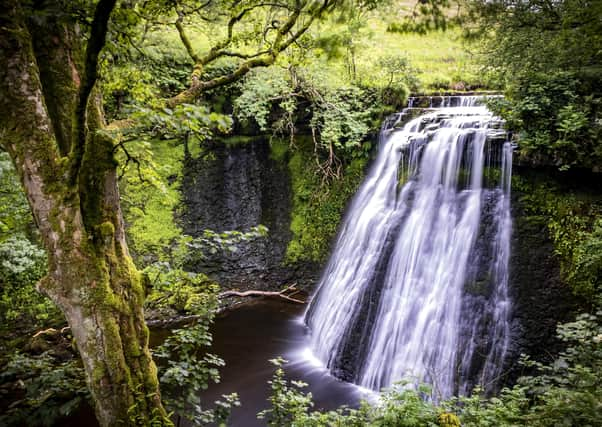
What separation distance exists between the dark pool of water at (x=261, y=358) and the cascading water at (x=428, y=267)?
0.34 meters

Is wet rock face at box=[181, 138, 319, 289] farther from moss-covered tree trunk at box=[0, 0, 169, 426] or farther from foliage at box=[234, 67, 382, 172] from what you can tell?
moss-covered tree trunk at box=[0, 0, 169, 426]

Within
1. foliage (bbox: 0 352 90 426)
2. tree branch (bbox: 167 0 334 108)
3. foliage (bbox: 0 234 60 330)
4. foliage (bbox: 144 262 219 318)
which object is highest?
tree branch (bbox: 167 0 334 108)

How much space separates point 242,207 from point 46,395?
7.66m

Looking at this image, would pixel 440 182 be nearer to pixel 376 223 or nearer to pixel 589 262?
pixel 376 223

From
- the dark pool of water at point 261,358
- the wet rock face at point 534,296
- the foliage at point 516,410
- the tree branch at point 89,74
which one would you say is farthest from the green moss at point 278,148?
the tree branch at point 89,74

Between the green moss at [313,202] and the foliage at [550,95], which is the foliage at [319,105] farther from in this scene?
the foliage at [550,95]

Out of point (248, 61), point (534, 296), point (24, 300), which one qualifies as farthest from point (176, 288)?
point (24, 300)

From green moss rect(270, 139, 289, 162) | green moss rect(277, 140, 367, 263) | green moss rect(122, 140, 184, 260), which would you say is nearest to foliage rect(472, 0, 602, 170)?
green moss rect(277, 140, 367, 263)

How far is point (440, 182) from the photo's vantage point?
6816 mm

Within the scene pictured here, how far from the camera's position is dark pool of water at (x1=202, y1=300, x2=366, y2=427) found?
552cm

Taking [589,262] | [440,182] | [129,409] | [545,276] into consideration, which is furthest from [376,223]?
[129,409]

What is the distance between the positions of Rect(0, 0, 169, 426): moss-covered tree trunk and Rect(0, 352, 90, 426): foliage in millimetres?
296

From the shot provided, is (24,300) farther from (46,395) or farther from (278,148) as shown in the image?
(278,148)

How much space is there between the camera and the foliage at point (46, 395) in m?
2.36
